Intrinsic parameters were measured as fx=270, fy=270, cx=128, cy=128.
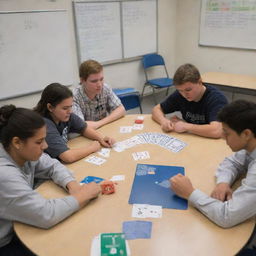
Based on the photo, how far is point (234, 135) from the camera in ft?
4.56

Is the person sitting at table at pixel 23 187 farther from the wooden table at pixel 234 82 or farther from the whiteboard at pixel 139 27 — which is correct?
the whiteboard at pixel 139 27

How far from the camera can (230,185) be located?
→ 1546 millimetres

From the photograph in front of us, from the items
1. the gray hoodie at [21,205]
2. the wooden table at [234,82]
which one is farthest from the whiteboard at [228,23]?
the gray hoodie at [21,205]

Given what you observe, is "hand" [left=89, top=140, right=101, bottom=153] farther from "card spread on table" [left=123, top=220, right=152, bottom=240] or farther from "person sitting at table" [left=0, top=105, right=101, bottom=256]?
"card spread on table" [left=123, top=220, right=152, bottom=240]

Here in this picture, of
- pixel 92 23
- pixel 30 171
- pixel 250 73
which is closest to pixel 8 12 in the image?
pixel 92 23

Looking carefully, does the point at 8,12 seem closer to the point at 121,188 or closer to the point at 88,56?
the point at 88,56

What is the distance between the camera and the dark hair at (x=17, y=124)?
4.55 feet

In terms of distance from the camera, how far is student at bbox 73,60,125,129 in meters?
2.57

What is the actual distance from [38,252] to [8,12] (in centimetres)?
328

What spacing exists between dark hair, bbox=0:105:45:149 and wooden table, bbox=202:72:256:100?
3.49 meters

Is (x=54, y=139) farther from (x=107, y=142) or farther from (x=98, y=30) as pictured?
(x=98, y=30)

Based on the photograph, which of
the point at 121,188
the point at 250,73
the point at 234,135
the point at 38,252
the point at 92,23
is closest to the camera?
the point at 38,252

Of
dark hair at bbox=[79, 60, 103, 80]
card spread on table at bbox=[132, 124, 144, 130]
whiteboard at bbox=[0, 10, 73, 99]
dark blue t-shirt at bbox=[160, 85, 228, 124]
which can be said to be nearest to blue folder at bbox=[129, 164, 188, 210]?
card spread on table at bbox=[132, 124, 144, 130]

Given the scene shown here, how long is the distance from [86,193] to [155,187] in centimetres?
40
